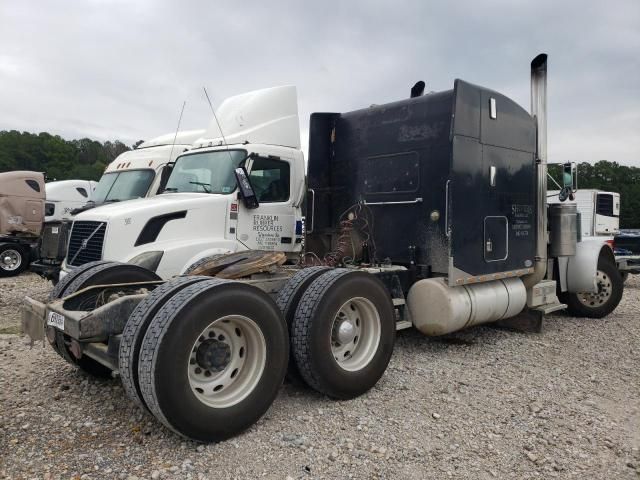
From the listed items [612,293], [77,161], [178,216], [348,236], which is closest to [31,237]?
[178,216]

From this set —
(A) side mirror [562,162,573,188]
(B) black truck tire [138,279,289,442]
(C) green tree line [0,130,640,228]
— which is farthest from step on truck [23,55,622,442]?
(C) green tree line [0,130,640,228]

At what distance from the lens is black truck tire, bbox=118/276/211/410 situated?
3.14 metres

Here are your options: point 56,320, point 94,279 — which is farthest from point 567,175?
point 56,320

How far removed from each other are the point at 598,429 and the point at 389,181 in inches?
139

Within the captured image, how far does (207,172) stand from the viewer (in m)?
7.04

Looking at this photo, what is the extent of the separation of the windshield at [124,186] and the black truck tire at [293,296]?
7.69 metres

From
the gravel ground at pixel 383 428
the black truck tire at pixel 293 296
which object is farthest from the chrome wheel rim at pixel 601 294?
the black truck tire at pixel 293 296

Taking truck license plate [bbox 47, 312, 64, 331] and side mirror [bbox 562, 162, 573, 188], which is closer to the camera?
truck license plate [bbox 47, 312, 64, 331]

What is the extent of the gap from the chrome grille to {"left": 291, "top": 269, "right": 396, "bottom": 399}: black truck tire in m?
3.24

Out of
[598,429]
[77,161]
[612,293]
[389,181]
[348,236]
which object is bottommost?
[598,429]

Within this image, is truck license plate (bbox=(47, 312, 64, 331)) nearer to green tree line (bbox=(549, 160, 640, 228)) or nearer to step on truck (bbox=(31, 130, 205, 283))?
step on truck (bbox=(31, 130, 205, 283))

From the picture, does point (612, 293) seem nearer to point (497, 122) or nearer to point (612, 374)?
point (612, 374)

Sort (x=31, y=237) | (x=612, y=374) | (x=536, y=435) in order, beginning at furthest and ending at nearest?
(x=31, y=237)
(x=612, y=374)
(x=536, y=435)

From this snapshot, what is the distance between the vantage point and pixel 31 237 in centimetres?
1456
